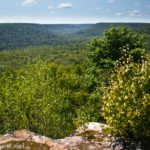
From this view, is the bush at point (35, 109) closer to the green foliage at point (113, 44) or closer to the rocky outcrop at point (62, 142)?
the rocky outcrop at point (62, 142)

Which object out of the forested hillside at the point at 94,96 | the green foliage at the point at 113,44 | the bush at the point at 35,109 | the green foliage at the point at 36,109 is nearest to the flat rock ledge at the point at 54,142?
the forested hillside at the point at 94,96

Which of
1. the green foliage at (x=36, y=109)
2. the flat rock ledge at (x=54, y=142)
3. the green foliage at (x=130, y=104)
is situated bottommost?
the green foliage at (x=36, y=109)

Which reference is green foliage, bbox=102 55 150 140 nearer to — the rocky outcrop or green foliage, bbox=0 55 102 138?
the rocky outcrop

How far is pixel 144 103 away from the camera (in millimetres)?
20078

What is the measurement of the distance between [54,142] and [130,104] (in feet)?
16.8

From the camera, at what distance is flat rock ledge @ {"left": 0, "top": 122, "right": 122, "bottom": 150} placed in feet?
68.2

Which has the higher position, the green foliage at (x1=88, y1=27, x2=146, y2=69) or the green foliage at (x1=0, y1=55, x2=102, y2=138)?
the green foliage at (x1=88, y1=27, x2=146, y2=69)

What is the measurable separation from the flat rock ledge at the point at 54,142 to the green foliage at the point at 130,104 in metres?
1.29

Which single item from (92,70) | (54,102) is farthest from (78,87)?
(54,102)

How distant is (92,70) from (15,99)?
21337 mm

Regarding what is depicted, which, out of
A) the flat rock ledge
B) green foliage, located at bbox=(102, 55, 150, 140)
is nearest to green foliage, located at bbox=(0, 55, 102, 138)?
the flat rock ledge

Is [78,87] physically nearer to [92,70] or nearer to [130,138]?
[92,70]

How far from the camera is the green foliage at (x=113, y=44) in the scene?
53.9 meters

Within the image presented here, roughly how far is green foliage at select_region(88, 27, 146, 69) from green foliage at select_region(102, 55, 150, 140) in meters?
30.7
